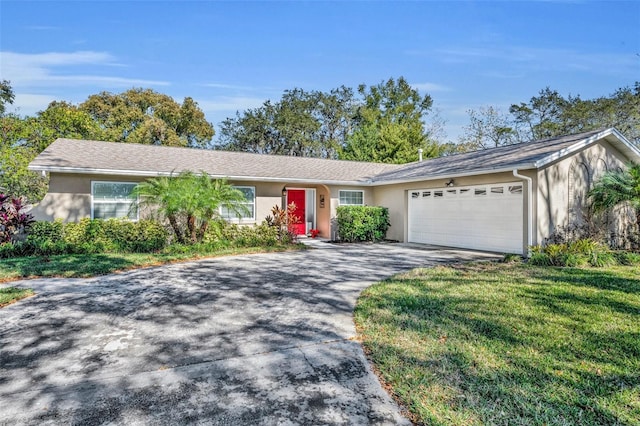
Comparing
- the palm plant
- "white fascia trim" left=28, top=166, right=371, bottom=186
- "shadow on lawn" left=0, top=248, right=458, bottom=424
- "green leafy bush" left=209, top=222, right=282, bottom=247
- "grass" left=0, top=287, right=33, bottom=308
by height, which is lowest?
"shadow on lawn" left=0, top=248, right=458, bottom=424

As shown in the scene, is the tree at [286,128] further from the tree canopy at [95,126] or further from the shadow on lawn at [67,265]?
the shadow on lawn at [67,265]

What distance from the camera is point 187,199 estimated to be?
10.8m

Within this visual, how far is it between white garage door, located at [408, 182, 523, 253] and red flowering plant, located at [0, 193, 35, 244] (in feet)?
43.3

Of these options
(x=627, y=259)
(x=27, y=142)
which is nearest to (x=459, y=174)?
(x=627, y=259)

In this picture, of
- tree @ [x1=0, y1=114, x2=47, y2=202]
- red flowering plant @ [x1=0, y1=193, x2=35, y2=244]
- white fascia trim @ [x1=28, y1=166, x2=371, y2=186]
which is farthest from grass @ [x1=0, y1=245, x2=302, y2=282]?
tree @ [x1=0, y1=114, x2=47, y2=202]

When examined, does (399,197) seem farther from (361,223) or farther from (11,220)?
(11,220)

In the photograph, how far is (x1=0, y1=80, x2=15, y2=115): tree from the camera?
19797 millimetres

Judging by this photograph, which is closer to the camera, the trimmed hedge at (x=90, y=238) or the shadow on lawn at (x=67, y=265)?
the shadow on lawn at (x=67, y=265)

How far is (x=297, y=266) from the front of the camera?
9.00m

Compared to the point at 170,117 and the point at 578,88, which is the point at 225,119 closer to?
the point at 170,117

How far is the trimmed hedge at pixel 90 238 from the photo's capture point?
1003 cm

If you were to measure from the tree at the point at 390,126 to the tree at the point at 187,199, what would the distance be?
19.4 metres

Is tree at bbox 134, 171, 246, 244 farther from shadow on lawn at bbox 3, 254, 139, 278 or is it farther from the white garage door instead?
the white garage door

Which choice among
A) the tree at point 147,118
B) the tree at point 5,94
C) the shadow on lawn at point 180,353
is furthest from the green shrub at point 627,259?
the tree at point 147,118
